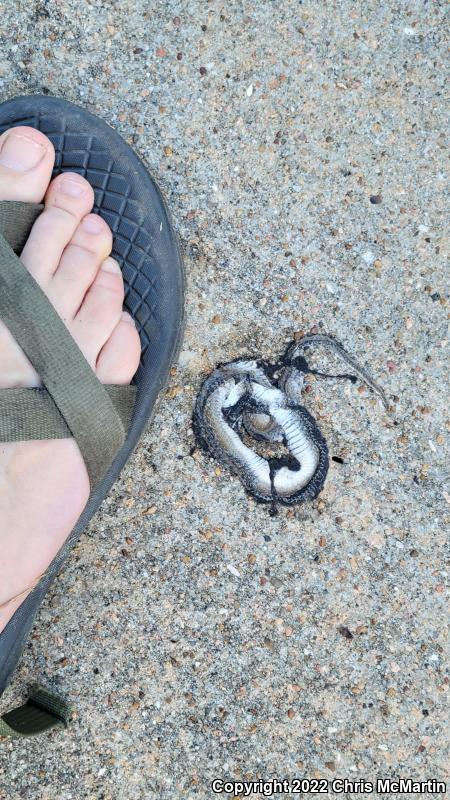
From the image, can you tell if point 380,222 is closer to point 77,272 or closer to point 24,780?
point 77,272

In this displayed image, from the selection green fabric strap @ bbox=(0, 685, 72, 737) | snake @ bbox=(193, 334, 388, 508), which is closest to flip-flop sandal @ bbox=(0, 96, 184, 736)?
Result: green fabric strap @ bbox=(0, 685, 72, 737)

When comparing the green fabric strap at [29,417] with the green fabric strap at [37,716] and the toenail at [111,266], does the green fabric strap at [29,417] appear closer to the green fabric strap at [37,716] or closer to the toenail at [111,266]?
the toenail at [111,266]

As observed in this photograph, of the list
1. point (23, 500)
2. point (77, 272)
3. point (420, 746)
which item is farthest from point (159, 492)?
point (420, 746)

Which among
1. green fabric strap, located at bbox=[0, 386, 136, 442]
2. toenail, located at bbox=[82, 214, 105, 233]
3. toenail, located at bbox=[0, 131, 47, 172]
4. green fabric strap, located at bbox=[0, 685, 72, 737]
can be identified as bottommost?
green fabric strap, located at bbox=[0, 685, 72, 737]

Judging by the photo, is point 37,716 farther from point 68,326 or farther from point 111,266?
point 111,266

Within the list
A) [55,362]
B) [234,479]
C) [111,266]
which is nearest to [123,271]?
[111,266]

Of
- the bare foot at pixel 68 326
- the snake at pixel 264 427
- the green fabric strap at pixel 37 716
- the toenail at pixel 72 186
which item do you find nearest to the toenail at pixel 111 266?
the bare foot at pixel 68 326

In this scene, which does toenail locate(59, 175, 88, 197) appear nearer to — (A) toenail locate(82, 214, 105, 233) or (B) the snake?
(A) toenail locate(82, 214, 105, 233)
